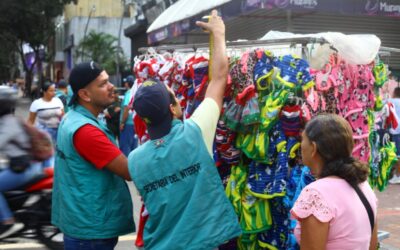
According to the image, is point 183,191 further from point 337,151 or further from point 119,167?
point 337,151

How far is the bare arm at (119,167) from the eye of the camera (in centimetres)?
296

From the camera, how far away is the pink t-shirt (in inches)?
91.8

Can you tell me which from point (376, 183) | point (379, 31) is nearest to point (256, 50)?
point (376, 183)

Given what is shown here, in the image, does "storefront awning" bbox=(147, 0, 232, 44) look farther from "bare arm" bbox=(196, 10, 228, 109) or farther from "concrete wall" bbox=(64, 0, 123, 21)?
"concrete wall" bbox=(64, 0, 123, 21)

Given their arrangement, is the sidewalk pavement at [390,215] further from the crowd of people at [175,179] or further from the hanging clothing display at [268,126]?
the crowd of people at [175,179]

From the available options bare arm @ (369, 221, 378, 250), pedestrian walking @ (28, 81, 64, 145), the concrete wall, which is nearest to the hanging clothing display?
bare arm @ (369, 221, 378, 250)

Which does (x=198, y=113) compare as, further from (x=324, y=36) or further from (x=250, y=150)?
(x=324, y=36)

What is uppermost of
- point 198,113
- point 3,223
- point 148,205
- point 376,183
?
point 198,113

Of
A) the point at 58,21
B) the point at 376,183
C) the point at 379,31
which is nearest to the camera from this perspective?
the point at 376,183

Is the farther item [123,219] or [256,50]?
[256,50]

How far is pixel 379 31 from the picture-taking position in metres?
13.5

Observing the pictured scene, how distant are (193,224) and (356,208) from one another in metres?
0.74

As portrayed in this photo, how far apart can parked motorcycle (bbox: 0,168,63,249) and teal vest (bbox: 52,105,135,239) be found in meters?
1.94

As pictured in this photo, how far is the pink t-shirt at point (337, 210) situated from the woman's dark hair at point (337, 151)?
0.13ft
